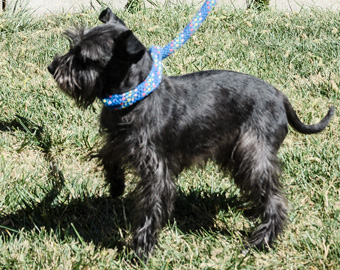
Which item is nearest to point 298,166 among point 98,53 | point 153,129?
point 153,129

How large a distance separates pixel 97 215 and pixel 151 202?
0.75 metres

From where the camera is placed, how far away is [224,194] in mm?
4191

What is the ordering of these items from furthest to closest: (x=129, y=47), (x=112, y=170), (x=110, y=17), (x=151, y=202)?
(x=112, y=170)
(x=110, y=17)
(x=151, y=202)
(x=129, y=47)

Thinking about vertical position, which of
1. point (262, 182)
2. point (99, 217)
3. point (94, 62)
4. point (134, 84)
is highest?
point (94, 62)

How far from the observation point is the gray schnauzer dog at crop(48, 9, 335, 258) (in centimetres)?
317

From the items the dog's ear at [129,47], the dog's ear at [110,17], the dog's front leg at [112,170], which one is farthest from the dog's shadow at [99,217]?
the dog's ear at [110,17]

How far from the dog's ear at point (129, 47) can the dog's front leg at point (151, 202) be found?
0.67 m

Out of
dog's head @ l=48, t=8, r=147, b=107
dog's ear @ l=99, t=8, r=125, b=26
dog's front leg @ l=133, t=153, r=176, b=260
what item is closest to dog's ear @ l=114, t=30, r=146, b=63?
dog's head @ l=48, t=8, r=147, b=107

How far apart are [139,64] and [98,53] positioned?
271mm

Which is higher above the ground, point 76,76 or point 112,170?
point 76,76

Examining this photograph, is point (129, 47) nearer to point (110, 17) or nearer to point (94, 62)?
point (94, 62)

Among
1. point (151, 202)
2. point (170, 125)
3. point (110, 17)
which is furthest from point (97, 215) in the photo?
point (110, 17)

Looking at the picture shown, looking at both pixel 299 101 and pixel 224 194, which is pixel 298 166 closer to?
pixel 224 194

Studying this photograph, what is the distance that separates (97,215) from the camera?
3.97 m
